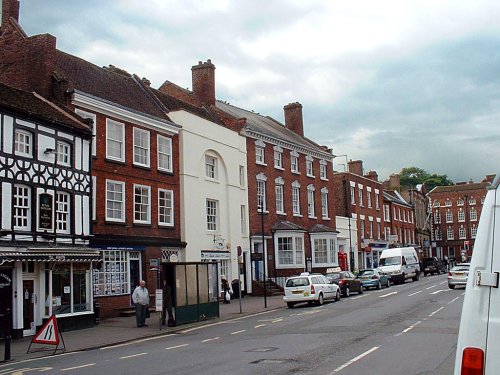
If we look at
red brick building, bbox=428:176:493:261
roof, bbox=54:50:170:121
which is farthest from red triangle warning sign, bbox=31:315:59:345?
red brick building, bbox=428:176:493:261

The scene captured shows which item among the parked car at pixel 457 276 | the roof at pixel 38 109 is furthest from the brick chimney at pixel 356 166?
the roof at pixel 38 109

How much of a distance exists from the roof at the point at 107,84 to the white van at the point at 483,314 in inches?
1022

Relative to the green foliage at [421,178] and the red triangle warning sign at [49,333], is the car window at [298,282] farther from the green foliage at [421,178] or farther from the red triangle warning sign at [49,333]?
the green foliage at [421,178]

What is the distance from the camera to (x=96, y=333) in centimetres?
2233

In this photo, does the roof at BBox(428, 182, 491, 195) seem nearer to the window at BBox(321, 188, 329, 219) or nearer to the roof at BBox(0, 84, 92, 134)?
the window at BBox(321, 188, 329, 219)

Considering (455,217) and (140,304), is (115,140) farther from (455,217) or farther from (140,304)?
(455,217)

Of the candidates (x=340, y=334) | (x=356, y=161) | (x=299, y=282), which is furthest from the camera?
(x=356, y=161)

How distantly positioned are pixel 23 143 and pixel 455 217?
95402mm

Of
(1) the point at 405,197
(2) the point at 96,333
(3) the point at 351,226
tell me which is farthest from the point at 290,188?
(1) the point at 405,197

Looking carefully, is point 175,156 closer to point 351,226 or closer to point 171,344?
point 171,344

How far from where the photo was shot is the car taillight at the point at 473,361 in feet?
12.8

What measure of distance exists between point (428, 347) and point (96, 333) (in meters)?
13.0

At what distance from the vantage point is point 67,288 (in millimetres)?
23719

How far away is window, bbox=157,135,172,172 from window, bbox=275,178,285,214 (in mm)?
13085
